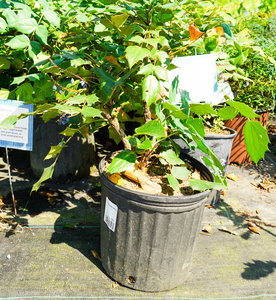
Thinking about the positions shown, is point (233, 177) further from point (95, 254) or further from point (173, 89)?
point (173, 89)

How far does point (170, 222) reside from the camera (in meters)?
1.09

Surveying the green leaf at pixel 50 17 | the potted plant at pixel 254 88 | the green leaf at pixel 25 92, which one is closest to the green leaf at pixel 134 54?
the green leaf at pixel 50 17

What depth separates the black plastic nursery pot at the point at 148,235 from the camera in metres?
1.06

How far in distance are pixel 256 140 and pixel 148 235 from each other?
611 millimetres

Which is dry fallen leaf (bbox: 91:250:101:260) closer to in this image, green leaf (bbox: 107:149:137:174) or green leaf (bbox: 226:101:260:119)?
green leaf (bbox: 107:149:137:174)

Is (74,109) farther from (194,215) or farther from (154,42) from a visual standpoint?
Answer: (194,215)

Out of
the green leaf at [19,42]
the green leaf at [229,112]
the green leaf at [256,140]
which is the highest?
the green leaf at [19,42]

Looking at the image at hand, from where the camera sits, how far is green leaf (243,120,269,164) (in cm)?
94

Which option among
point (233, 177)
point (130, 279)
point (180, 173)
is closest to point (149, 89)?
point (180, 173)

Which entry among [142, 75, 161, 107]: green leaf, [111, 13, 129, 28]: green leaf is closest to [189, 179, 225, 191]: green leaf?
[142, 75, 161, 107]: green leaf

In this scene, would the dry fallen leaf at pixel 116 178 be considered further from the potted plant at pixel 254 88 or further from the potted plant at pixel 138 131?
the potted plant at pixel 254 88

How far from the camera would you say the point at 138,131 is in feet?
3.03

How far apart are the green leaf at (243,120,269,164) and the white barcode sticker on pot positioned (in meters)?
0.63

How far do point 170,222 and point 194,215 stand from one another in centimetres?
13
